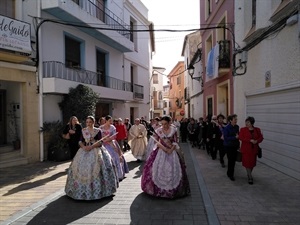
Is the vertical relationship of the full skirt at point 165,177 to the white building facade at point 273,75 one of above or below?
below

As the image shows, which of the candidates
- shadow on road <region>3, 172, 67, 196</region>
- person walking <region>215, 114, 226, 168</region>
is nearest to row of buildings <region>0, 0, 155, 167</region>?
shadow on road <region>3, 172, 67, 196</region>

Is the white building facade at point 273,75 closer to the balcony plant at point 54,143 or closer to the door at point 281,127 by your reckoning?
the door at point 281,127

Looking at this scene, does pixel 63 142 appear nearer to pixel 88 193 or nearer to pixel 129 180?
pixel 129 180

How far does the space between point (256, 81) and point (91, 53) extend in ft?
27.2

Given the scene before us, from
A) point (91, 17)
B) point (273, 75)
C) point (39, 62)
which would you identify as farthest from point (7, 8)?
point (273, 75)

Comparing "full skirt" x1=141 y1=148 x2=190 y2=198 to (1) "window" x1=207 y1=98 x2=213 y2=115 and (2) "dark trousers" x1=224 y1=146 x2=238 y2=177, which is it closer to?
(2) "dark trousers" x1=224 y1=146 x2=238 y2=177

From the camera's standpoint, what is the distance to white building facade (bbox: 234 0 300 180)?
22.6 feet

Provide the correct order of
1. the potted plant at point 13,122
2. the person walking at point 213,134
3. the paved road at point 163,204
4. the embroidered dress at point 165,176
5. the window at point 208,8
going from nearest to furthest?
1. the paved road at point 163,204
2. the embroidered dress at point 165,176
3. the person walking at point 213,134
4. the potted plant at point 13,122
5. the window at point 208,8

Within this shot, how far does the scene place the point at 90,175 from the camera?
17.5ft

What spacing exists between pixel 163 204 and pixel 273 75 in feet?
17.0

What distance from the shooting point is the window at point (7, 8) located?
944cm

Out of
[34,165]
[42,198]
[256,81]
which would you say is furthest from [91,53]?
[42,198]

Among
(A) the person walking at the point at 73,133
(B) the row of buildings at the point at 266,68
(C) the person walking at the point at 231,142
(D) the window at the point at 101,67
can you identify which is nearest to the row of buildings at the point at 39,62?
(D) the window at the point at 101,67

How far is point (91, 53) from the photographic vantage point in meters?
14.2
